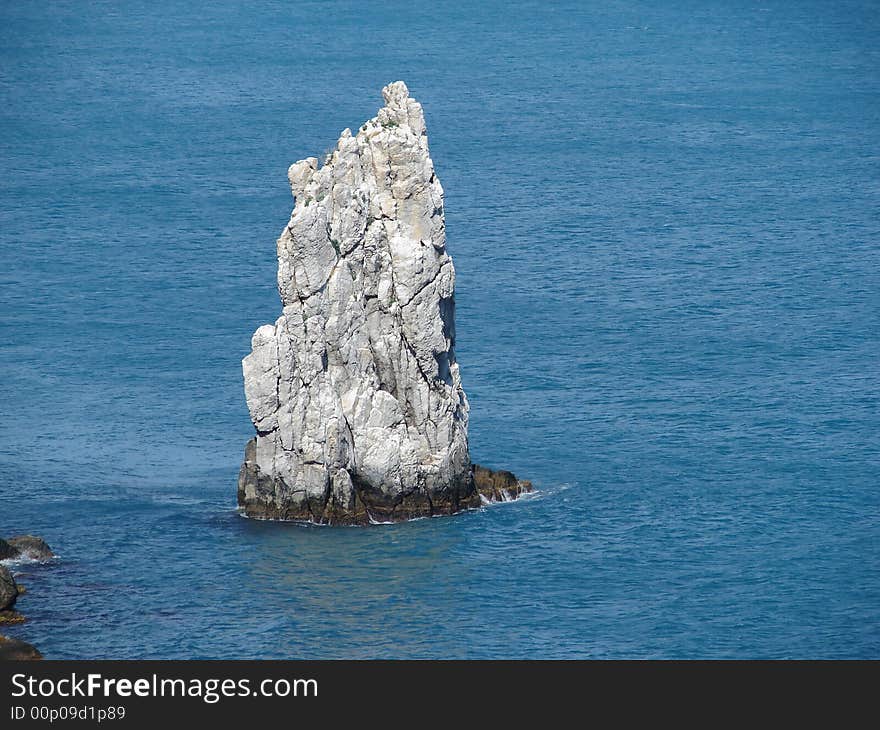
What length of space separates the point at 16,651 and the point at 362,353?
3271 cm

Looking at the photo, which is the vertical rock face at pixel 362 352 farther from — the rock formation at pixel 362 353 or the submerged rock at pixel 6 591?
the submerged rock at pixel 6 591

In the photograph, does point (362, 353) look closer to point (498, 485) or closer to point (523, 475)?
point (498, 485)

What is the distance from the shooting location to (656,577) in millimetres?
131625

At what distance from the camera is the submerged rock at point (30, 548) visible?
133 metres

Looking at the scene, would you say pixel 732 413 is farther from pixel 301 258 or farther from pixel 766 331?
pixel 301 258

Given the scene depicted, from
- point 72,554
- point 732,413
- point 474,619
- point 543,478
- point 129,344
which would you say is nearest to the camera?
point 474,619

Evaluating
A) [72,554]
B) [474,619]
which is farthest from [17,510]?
[474,619]

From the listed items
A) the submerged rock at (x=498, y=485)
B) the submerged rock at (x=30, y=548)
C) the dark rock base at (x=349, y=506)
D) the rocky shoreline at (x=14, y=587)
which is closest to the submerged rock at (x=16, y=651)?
the rocky shoreline at (x=14, y=587)

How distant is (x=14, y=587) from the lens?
409 feet

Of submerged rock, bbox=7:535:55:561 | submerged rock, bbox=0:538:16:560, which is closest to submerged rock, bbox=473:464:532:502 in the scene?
submerged rock, bbox=7:535:55:561

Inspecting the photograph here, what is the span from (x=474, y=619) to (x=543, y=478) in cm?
2585

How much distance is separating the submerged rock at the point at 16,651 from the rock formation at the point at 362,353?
24.8 m

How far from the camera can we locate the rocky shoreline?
11550 centimetres

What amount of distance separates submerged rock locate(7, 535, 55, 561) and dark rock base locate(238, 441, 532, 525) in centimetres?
1275
